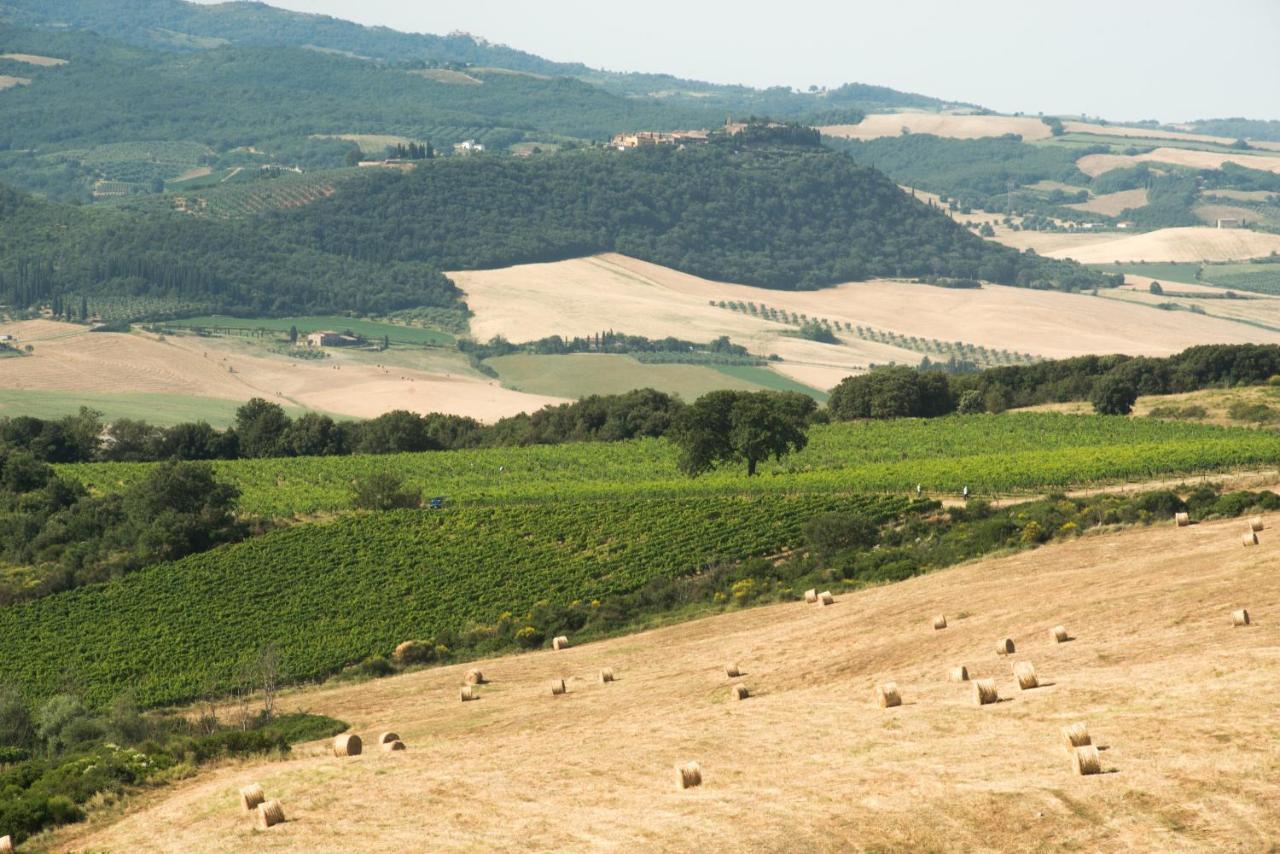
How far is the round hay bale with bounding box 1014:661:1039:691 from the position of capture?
40.6 meters

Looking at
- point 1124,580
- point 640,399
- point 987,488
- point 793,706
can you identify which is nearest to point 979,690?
point 793,706

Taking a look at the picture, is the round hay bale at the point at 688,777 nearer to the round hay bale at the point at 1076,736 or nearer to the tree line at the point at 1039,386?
the round hay bale at the point at 1076,736

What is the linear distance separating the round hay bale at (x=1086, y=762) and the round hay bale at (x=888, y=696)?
28.3 ft

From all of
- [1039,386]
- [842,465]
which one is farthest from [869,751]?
[1039,386]

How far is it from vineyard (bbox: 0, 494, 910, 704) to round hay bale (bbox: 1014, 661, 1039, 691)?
133 feet

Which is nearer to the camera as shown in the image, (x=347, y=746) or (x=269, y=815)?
(x=269, y=815)

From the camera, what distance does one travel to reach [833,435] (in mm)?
138500

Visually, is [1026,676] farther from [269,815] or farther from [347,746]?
[269,815]

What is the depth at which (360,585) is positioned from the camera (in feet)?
298

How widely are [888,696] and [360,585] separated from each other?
53317 millimetres

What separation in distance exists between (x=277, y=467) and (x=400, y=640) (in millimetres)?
58879

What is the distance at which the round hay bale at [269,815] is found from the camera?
119 feet

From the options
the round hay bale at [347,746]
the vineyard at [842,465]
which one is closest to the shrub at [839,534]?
the vineyard at [842,465]

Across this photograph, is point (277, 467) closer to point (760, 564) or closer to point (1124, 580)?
point (760, 564)
